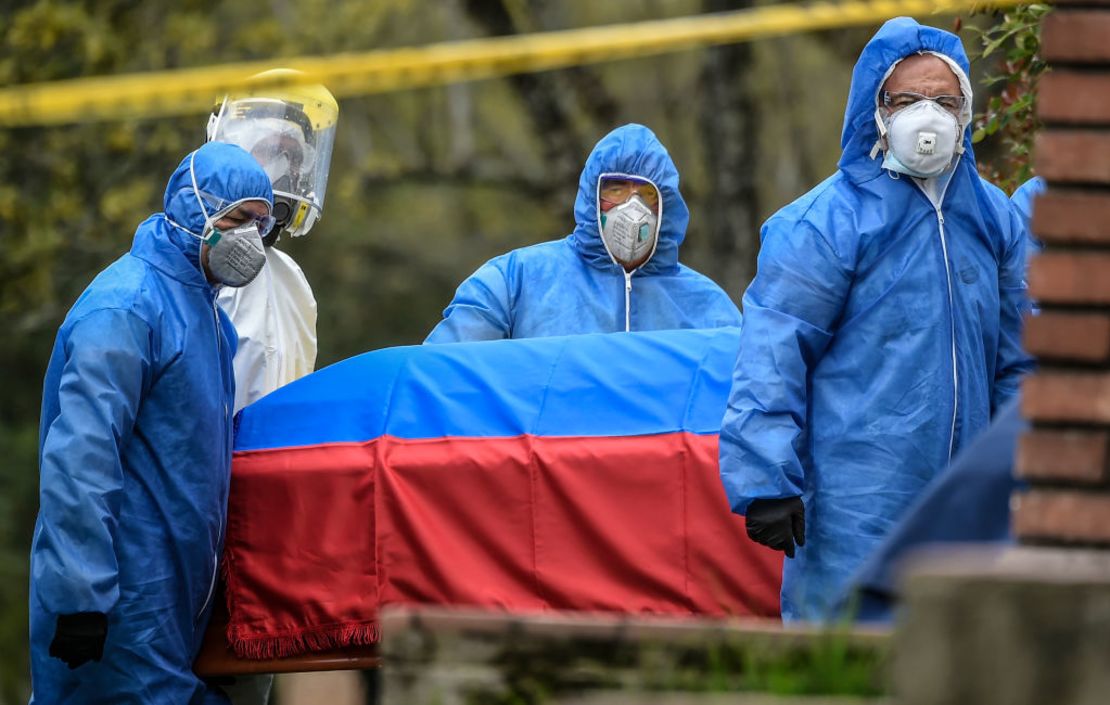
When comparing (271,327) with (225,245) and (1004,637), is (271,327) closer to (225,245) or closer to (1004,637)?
(225,245)

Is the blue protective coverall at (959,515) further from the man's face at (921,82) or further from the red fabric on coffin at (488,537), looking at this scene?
the red fabric on coffin at (488,537)

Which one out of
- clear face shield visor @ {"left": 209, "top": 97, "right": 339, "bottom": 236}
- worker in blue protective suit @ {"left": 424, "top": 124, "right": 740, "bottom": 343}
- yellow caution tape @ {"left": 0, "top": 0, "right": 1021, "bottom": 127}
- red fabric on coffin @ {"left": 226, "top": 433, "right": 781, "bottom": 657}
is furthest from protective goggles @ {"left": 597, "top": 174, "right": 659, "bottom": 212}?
yellow caution tape @ {"left": 0, "top": 0, "right": 1021, "bottom": 127}

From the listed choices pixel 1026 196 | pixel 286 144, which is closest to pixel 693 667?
pixel 1026 196

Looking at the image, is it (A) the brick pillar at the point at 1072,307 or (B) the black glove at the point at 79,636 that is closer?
(A) the brick pillar at the point at 1072,307

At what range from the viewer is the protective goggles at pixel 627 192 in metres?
6.88

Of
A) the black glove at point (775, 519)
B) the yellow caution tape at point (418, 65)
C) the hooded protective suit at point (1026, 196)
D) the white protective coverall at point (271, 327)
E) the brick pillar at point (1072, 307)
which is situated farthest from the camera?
the white protective coverall at point (271, 327)

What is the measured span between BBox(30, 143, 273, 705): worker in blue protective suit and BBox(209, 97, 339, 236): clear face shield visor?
3.47 feet

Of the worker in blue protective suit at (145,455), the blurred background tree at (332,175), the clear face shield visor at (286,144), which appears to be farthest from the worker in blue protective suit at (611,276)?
the blurred background tree at (332,175)

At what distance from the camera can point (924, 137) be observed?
509 centimetres

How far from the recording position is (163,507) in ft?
18.4

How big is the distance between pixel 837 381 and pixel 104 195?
32.5 feet

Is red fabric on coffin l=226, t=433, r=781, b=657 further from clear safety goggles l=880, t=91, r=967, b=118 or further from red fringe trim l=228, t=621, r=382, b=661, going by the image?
clear safety goggles l=880, t=91, r=967, b=118

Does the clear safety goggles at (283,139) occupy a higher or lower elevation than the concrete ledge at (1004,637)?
higher

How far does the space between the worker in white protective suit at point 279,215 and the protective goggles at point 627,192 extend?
0.99 m
